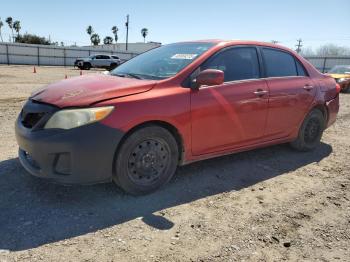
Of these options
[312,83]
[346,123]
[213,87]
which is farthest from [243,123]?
[346,123]

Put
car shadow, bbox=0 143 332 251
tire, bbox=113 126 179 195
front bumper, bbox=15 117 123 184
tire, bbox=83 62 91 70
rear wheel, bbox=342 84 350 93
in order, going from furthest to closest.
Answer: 1. tire, bbox=83 62 91 70
2. rear wheel, bbox=342 84 350 93
3. tire, bbox=113 126 179 195
4. front bumper, bbox=15 117 123 184
5. car shadow, bbox=0 143 332 251

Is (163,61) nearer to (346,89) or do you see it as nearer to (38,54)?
(346,89)

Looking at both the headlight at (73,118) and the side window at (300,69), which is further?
the side window at (300,69)

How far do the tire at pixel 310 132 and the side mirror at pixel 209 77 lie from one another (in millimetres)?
2242

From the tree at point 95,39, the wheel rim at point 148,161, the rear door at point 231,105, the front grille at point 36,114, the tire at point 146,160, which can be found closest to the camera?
the front grille at point 36,114

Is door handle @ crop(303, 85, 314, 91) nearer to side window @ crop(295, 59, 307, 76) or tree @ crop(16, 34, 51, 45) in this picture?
side window @ crop(295, 59, 307, 76)

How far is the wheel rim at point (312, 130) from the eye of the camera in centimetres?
557

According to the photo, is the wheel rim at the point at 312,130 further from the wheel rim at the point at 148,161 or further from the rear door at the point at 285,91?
the wheel rim at the point at 148,161

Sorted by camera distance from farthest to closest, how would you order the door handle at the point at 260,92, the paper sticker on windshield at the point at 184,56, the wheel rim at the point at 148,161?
the door handle at the point at 260,92 → the paper sticker on windshield at the point at 184,56 → the wheel rim at the point at 148,161

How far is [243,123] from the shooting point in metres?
4.42

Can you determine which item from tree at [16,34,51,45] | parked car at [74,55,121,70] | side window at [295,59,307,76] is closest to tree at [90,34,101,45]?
tree at [16,34,51,45]

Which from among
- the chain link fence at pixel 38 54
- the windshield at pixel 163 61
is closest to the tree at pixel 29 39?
the chain link fence at pixel 38 54

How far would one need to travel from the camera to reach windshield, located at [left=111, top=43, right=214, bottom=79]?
4.06m

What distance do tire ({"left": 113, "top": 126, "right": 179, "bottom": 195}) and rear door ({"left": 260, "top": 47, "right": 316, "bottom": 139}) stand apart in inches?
65.1
